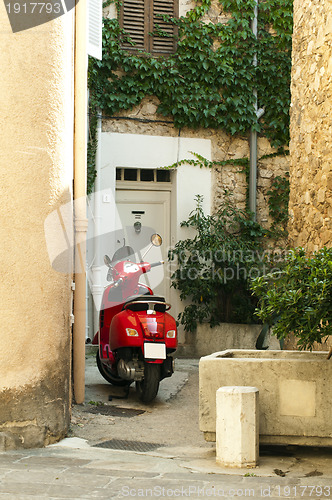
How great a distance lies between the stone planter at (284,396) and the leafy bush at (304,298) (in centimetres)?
20

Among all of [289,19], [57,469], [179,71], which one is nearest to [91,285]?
[179,71]

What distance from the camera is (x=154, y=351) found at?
597cm

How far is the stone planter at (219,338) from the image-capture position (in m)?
9.45

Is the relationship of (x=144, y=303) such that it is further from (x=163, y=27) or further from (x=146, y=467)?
(x=163, y=27)

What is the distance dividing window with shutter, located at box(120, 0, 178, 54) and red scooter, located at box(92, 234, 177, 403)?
196 inches

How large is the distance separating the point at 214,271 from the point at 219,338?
984mm

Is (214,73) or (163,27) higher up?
(163,27)

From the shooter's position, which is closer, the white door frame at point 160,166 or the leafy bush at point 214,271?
the leafy bush at point 214,271

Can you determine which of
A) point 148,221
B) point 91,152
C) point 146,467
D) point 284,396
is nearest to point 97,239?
point 148,221

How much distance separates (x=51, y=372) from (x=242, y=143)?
23.4 feet

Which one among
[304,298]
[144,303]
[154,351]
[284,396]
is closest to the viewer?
[304,298]

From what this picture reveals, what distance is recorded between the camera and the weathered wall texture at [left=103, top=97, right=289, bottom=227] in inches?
408

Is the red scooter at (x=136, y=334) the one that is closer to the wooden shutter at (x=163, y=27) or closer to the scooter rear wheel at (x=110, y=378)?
the scooter rear wheel at (x=110, y=378)

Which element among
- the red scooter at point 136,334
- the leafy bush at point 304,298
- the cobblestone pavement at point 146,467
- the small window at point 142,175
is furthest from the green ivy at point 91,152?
the leafy bush at point 304,298
